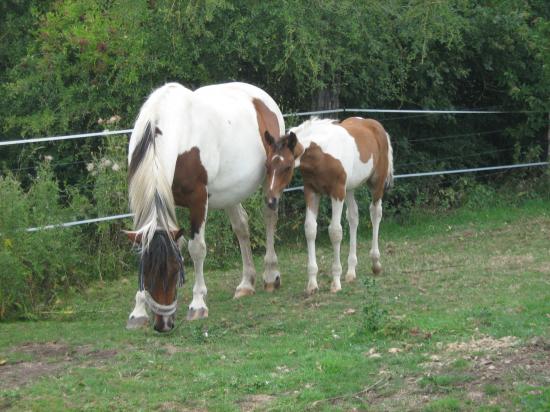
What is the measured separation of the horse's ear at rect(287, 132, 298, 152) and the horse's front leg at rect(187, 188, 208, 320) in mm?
929

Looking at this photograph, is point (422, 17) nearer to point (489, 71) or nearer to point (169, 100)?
point (489, 71)

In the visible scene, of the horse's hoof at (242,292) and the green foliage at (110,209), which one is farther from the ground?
the green foliage at (110,209)

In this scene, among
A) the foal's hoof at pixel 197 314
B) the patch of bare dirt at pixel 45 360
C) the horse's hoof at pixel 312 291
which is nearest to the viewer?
the patch of bare dirt at pixel 45 360

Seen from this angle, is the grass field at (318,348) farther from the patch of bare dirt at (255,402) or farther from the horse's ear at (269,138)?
the horse's ear at (269,138)

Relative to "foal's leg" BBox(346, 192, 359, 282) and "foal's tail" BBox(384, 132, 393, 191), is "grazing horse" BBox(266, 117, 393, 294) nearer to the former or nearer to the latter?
"foal's leg" BBox(346, 192, 359, 282)

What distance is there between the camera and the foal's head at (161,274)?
7.12 meters

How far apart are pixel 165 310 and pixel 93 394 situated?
1313mm

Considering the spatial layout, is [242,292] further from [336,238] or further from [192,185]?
[192,185]

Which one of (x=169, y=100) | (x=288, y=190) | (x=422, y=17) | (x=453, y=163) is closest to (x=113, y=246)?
(x=288, y=190)

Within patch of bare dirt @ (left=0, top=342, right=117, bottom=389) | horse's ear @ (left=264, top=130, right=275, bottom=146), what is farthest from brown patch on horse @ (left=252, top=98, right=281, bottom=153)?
patch of bare dirt @ (left=0, top=342, right=117, bottom=389)

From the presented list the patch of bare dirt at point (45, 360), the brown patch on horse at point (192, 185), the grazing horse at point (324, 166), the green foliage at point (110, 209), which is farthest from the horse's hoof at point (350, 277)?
the patch of bare dirt at point (45, 360)

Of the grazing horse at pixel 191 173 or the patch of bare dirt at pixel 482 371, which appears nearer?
the patch of bare dirt at pixel 482 371

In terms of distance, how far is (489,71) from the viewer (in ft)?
49.7

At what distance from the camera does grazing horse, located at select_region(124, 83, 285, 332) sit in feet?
23.6
